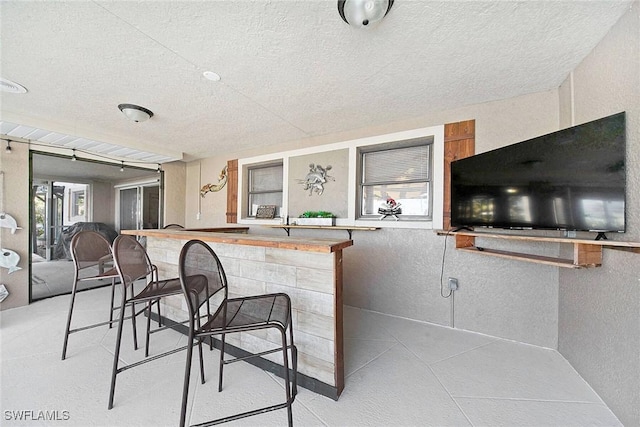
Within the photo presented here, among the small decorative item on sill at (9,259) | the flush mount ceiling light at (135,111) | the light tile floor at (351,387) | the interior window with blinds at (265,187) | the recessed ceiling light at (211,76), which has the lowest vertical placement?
the light tile floor at (351,387)

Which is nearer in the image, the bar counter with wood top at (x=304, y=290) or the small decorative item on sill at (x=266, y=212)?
the bar counter with wood top at (x=304, y=290)

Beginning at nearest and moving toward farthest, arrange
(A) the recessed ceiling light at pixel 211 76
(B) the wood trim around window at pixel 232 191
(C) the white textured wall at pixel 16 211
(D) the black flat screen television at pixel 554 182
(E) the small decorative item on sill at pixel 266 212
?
(D) the black flat screen television at pixel 554 182, (A) the recessed ceiling light at pixel 211 76, (C) the white textured wall at pixel 16 211, (E) the small decorative item on sill at pixel 266 212, (B) the wood trim around window at pixel 232 191

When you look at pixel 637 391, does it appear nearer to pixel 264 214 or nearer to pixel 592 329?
pixel 592 329

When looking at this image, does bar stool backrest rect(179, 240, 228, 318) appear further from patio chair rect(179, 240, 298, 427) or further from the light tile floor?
the light tile floor

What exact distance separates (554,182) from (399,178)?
1.58 metres

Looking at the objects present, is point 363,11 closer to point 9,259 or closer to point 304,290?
point 304,290

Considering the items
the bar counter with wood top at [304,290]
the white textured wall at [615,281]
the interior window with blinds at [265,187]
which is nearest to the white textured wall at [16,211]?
the interior window with blinds at [265,187]

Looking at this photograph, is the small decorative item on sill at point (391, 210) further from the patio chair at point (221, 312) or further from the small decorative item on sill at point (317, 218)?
the patio chair at point (221, 312)

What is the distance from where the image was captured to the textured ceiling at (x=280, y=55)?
1389 mm

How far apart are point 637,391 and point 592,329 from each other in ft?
1.53

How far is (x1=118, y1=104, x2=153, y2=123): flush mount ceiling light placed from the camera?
8.26 feet

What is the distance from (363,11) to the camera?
1.32m

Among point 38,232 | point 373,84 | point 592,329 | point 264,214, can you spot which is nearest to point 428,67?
point 373,84

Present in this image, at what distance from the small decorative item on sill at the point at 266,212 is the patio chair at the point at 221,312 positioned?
247 cm
